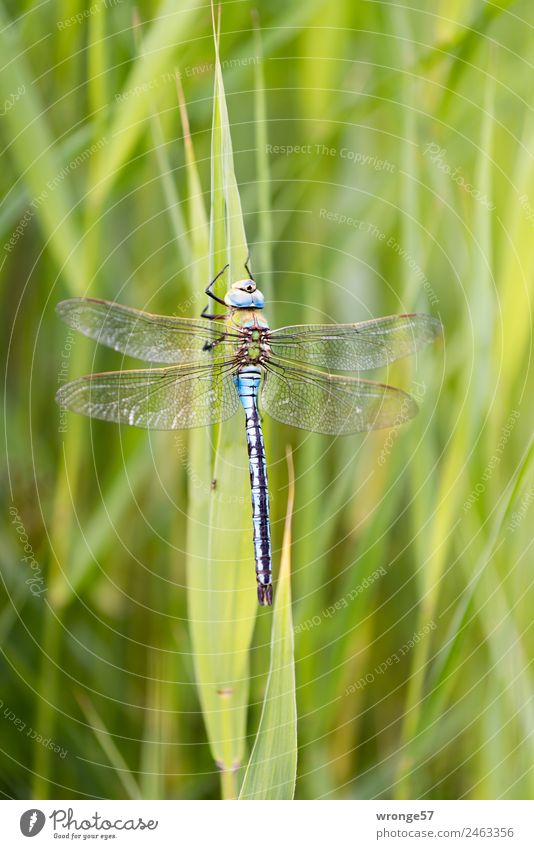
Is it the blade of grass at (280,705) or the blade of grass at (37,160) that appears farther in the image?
the blade of grass at (37,160)

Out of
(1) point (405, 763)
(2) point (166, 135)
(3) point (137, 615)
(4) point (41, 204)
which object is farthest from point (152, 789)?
(2) point (166, 135)

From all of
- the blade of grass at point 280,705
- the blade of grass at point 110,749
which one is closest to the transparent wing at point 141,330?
the blade of grass at point 280,705

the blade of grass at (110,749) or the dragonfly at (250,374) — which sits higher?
the dragonfly at (250,374)

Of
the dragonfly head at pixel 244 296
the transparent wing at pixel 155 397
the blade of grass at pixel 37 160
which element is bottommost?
the transparent wing at pixel 155 397

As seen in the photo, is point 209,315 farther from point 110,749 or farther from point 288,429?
point 110,749

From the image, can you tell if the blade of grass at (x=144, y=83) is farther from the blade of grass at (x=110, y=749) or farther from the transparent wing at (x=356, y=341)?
the blade of grass at (x=110, y=749)

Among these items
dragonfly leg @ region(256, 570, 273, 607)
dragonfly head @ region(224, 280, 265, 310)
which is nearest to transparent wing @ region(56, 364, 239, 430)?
dragonfly head @ region(224, 280, 265, 310)

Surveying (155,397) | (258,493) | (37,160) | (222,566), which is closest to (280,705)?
(222,566)
